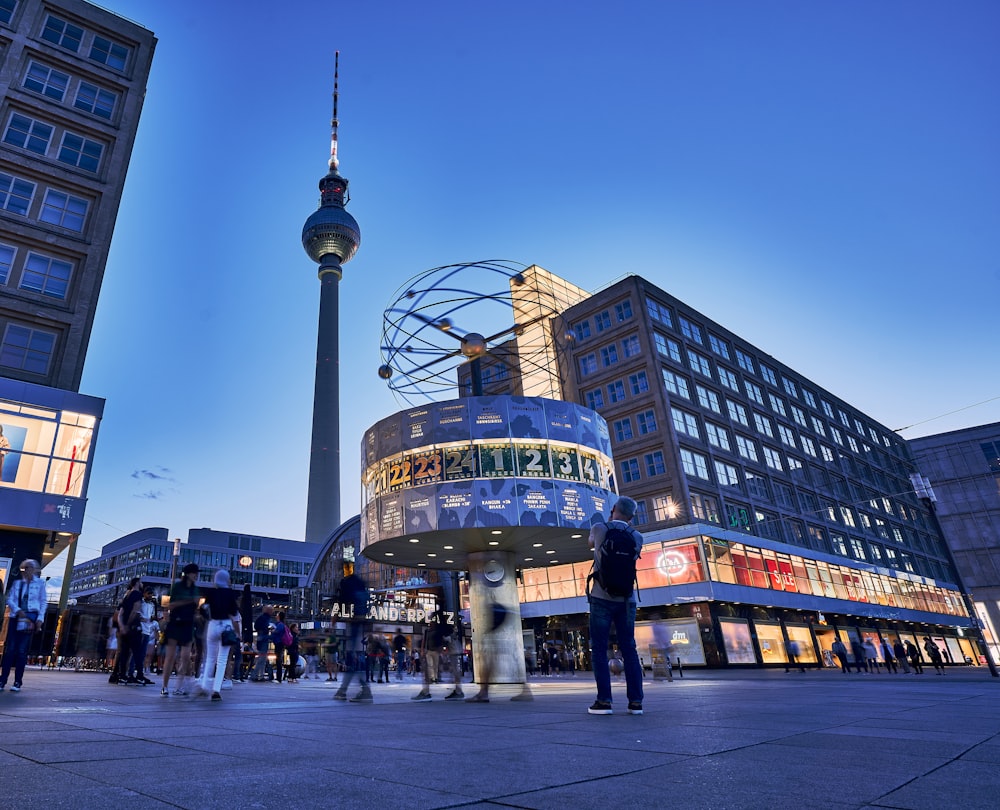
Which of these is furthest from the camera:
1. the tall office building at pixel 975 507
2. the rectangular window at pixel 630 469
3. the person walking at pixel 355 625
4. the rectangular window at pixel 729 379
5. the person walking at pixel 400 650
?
the tall office building at pixel 975 507

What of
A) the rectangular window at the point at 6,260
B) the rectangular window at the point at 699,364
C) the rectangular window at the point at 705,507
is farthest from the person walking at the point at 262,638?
the rectangular window at the point at 699,364

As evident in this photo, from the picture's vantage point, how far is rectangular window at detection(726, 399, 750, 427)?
49.7m

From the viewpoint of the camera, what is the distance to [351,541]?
8381 centimetres

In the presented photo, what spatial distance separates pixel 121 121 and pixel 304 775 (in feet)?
110

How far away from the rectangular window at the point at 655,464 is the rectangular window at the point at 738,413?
10.4 metres

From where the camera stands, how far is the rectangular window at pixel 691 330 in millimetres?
50241

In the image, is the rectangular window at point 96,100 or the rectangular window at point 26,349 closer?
the rectangular window at point 26,349

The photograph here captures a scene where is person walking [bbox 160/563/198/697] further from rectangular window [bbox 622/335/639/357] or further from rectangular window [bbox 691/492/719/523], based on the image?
rectangular window [bbox 622/335/639/357]

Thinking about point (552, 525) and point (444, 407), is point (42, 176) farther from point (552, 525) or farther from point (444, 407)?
point (552, 525)

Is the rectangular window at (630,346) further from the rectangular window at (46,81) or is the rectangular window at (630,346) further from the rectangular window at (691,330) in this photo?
the rectangular window at (46,81)

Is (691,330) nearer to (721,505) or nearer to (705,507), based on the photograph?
(721,505)

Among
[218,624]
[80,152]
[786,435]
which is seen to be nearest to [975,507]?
[786,435]

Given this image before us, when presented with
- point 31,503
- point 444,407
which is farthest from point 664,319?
point 31,503

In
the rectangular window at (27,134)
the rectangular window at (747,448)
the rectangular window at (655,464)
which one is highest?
the rectangular window at (27,134)
